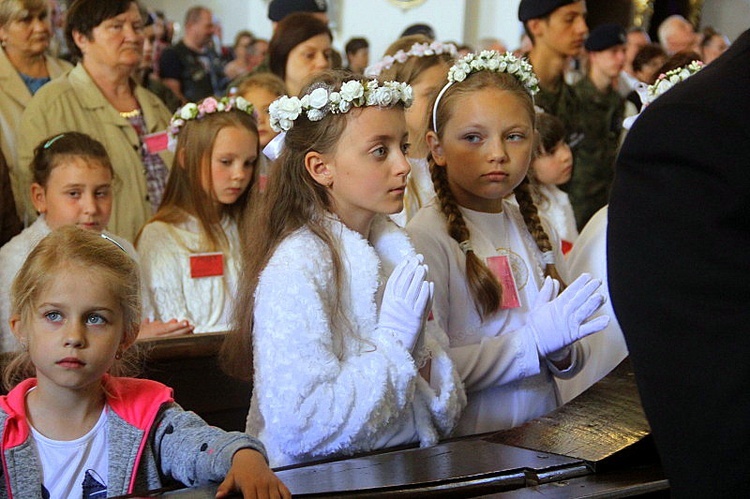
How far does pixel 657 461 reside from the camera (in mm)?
2301

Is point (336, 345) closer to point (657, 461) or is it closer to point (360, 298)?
point (360, 298)

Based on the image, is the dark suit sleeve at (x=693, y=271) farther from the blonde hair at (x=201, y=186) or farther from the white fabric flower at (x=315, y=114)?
the blonde hair at (x=201, y=186)

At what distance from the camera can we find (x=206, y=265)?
438cm

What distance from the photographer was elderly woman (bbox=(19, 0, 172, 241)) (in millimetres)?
4793

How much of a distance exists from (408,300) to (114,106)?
2831 mm

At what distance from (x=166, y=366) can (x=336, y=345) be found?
2.12 ft

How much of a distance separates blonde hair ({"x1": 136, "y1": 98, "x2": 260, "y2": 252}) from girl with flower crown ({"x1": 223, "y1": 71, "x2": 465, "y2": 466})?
153 centimetres

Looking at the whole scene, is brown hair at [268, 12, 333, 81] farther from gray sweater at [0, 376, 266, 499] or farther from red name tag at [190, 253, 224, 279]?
gray sweater at [0, 376, 266, 499]

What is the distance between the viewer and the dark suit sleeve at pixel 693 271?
4.26 ft

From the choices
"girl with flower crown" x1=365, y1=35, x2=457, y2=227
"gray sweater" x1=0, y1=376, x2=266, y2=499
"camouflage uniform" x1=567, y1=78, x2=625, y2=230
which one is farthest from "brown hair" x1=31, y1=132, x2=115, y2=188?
"camouflage uniform" x1=567, y1=78, x2=625, y2=230

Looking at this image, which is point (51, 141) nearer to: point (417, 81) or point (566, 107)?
point (417, 81)

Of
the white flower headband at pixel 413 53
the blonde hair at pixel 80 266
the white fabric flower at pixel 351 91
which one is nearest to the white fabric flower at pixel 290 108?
the white fabric flower at pixel 351 91

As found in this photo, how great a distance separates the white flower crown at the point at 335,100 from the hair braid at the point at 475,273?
462 mm

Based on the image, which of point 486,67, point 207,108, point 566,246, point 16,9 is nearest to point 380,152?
point 486,67
